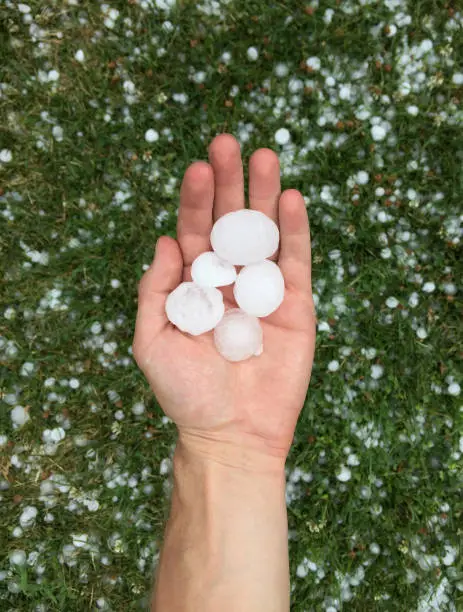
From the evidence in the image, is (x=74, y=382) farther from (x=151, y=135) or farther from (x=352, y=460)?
(x=352, y=460)

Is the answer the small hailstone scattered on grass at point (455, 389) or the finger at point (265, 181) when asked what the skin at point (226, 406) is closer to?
the finger at point (265, 181)

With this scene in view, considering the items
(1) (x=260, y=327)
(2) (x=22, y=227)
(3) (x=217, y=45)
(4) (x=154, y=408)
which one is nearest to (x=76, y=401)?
(4) (x=154, y=408)

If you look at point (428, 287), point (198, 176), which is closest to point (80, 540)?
point (198, 176)

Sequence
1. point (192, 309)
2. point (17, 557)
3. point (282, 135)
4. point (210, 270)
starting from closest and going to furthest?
1. point (192, 309)
2. point (210, 270)
3. point (17, 557)
4. point (282, 135)

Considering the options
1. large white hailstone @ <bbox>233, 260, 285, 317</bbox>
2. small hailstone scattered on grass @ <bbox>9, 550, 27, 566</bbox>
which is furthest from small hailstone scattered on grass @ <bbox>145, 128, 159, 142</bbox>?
small hailstone scattered on grass @ <bbox>9, 550, 27, 566</bbox>

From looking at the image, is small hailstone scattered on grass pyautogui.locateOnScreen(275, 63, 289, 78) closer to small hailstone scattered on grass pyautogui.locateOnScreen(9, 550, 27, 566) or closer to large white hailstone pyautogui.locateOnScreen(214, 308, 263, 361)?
large white hailstone pyautogui.locateOnScreen(214, 308, 263, 361)

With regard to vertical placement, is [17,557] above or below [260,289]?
below
